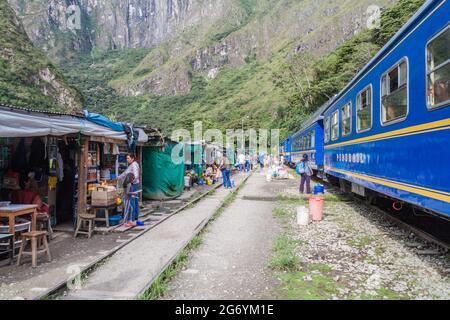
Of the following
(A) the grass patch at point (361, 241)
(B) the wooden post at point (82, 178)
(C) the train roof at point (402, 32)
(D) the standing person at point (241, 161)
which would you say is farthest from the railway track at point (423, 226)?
(D) the standing person at point (241, 161)

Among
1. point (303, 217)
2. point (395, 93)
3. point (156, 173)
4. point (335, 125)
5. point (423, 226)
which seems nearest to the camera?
point (395, 93)

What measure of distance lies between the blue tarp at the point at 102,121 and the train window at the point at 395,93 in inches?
249

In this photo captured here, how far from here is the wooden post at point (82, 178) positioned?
8245mm

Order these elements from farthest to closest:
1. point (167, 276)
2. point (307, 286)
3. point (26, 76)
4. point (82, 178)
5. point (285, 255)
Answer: point (26, 76) < point (82, 178) < point (285, 255) < point (167, 276) < point (307, 286)

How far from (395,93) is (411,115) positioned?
959 mm

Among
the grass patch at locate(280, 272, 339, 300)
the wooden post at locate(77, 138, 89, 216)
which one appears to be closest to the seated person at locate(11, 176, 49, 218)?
the wooden post at locate(77, 138, 89, 216)

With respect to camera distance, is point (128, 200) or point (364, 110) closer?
point (364, 110)

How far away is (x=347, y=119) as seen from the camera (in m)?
A: 9.77

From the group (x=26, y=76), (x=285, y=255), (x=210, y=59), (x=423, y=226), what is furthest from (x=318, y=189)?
(x=210, y=59)

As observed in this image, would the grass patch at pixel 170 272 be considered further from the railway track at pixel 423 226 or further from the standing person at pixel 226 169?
the standing person at pixel 226 169

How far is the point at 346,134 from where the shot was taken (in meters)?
9.82

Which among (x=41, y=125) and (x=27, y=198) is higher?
(x=41, y=125)

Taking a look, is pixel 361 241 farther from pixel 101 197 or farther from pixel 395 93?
pixel 101 197
